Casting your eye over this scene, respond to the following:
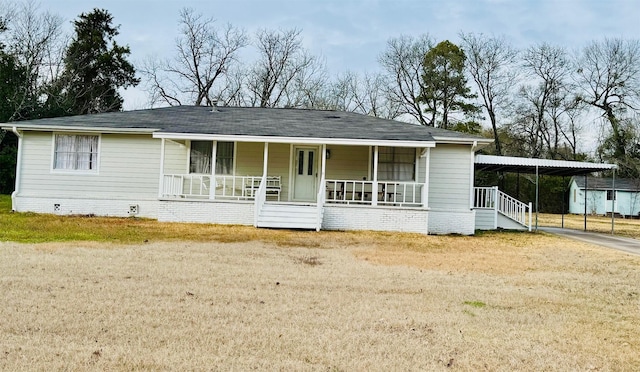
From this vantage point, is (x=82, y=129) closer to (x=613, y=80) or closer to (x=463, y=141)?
(x=463, y=141)

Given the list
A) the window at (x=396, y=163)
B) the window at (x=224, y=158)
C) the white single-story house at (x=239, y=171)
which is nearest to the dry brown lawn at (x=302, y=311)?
the white single-story house at (x=239, y=171)

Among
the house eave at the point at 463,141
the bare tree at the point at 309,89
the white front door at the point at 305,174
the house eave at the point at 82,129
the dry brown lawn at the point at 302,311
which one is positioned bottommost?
the dry brown lawn at the point at 302,311

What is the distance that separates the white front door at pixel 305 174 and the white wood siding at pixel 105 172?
4522 mm

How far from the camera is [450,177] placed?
1558 centimetres

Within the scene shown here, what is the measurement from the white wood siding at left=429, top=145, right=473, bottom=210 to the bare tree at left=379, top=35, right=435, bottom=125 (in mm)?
22007

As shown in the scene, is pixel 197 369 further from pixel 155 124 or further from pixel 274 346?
pixel 155 124

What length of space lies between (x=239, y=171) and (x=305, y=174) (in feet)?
7.24

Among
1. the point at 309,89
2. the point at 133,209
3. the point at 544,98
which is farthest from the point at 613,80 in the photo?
the point at 133,209

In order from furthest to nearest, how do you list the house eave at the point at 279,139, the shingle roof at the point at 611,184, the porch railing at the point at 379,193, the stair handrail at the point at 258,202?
the shingle roof at the point at 611,184 < the porch railing at the point at 379,193 < the house eave at the point at 279,139 < the stair handrail at the point at 258,202

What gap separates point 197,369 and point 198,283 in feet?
10.0

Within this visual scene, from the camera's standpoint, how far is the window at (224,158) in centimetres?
1625

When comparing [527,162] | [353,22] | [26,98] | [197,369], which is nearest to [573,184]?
[353,22]

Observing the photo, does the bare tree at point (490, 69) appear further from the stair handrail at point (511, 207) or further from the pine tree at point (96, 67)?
the pine tree at point (96, 67)

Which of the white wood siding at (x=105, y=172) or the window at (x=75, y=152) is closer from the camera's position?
the white wood siding at (x=105, y=172)
